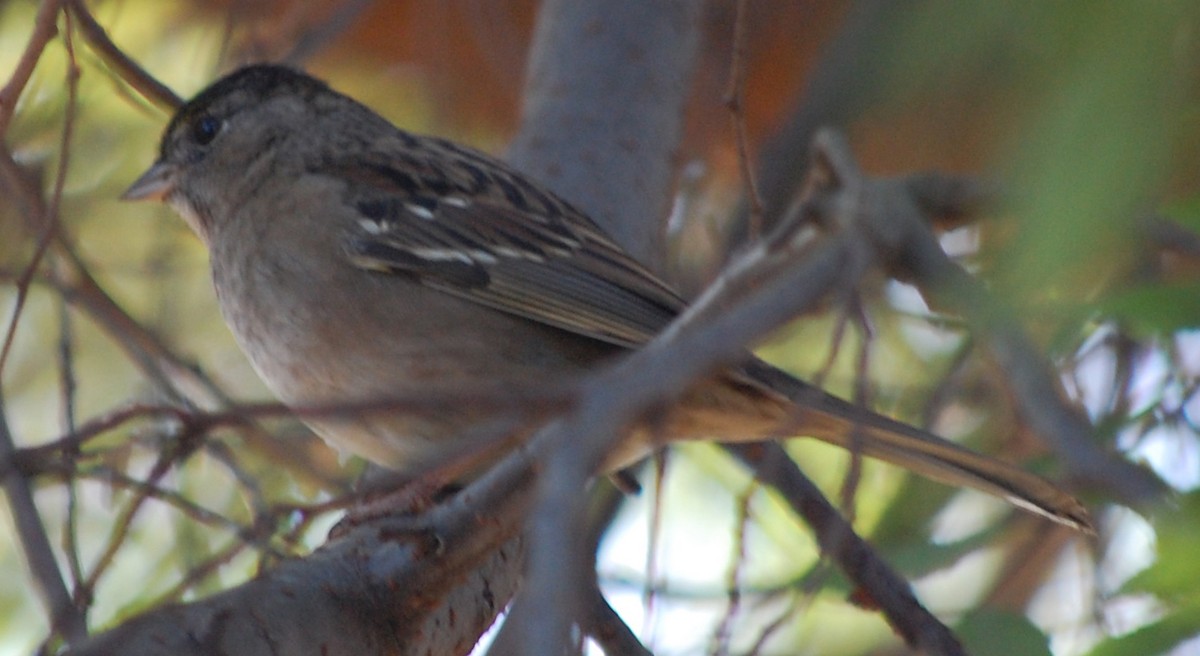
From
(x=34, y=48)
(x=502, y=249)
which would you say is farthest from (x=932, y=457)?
(x=34, y=48)

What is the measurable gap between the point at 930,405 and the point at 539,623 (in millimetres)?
2393

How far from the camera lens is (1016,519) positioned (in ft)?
11.8

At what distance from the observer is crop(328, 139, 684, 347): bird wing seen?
316 centimetres

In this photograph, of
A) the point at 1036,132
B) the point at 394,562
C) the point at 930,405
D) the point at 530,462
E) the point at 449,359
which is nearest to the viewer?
the point at 1036,132

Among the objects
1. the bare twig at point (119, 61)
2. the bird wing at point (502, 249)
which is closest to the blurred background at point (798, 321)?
the bare twig at point (119, 61)

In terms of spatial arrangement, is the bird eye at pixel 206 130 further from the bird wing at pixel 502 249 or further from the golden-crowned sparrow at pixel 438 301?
the bird wing at pixel 502 249

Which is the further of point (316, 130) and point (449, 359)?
point (316, 130)

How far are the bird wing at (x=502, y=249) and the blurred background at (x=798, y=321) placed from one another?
0.37 m

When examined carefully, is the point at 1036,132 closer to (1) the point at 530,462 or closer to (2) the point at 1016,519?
(1) the point at 530,462

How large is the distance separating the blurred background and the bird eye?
0.58 ft

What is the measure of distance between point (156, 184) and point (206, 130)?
0.67 feet

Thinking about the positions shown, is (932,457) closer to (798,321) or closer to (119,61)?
(798,321)

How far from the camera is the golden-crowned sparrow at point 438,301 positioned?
9.62 feet

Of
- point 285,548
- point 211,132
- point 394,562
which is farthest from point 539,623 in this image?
point 211,132
